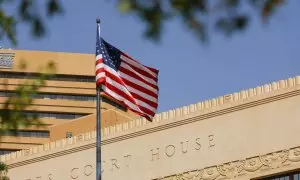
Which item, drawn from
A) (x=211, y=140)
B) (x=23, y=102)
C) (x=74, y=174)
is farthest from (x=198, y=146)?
(x=23, y=102)

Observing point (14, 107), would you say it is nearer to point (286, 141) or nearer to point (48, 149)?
point (286, 141)

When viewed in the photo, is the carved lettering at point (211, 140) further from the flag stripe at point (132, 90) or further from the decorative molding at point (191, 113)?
the flag stripe at point (132, 90)

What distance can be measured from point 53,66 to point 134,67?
21350 mm

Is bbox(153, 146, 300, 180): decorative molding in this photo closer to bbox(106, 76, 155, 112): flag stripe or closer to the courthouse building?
the courthouse building

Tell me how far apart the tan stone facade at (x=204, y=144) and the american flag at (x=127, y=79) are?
14.1 ft

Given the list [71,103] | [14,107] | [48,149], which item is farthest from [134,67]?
[71,103]

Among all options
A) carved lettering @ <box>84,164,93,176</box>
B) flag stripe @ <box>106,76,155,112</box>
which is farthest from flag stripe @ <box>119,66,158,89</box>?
carved lettering @ <box>84,164,93,176</box>

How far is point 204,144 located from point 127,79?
5.42m

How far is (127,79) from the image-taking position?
34.0m

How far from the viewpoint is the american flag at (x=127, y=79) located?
33.8 metres

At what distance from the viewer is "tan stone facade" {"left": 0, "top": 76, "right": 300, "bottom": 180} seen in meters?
36.4

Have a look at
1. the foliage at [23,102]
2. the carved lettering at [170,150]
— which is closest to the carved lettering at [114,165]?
the carved lettering at [170,150]

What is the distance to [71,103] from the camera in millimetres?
106562

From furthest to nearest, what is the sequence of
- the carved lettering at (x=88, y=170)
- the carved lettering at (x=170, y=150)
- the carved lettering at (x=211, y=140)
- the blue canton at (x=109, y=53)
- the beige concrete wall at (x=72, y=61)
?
the beige concrete wall at (x=72, y=61)
the carved lettering at (x=88, y=170)
the carved lettering at (x=170, y=150)
the carved lettering at (x=211, y=140)
the blue canton at (x=109, y=53)
